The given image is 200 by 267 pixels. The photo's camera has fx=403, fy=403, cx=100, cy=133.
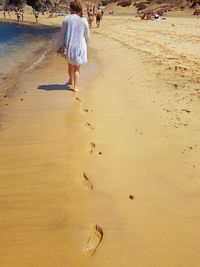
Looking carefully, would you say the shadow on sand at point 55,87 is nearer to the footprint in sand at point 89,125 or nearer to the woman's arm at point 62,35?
the woman's arm at point 62,35

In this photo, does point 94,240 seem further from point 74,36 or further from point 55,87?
point 55,87

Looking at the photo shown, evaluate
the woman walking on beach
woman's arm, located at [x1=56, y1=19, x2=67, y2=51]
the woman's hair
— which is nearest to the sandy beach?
the woman walking on beach

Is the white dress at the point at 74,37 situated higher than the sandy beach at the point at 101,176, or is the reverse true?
the white dress at the point at 74,37

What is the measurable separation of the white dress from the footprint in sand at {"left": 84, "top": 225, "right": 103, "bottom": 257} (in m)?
5.13

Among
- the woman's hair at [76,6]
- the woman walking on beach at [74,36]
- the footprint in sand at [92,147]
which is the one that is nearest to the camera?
the footprint in sand at [92,147]

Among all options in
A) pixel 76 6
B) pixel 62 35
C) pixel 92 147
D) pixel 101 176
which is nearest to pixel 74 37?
pixel 62 35

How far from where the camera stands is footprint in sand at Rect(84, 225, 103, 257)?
130 inches

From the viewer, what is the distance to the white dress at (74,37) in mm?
7922

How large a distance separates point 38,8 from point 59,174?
60.0 m

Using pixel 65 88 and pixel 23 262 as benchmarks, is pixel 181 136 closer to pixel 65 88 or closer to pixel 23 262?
pixel 23 262

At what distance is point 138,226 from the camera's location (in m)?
3.63

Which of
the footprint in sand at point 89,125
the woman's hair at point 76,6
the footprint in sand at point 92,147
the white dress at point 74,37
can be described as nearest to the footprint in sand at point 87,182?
the footprint in sand at point 92,147

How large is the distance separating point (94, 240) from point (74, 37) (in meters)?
5.43

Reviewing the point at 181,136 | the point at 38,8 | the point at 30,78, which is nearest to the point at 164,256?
the point at 181,136
